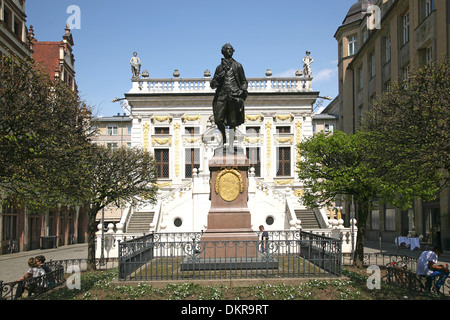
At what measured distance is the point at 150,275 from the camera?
11.1 metres

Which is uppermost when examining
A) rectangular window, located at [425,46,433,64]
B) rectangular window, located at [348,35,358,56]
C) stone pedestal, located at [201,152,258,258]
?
rectangular window, located at [348,35,358,56]

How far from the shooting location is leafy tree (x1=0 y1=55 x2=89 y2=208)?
12.2 m

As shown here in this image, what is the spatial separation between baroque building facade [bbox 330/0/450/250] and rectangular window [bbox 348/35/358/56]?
31mm

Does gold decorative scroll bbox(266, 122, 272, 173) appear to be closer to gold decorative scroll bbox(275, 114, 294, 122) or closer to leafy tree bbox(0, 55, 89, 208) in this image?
gold decorative scroll bbox(275, 114, 294, 122)

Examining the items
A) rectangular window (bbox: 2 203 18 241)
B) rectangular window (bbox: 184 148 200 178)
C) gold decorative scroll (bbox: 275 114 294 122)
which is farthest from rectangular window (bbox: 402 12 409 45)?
rectangular window (bbox: 2 203 18 241)

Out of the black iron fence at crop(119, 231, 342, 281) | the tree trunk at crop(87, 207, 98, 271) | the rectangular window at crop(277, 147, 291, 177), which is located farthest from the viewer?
the rectangular window at crop(277, 147, 291, 177)

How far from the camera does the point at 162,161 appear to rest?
3800 cm

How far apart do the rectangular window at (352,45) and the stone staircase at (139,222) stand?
2874cm

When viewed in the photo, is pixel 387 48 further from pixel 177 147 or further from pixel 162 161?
pixel 162 161

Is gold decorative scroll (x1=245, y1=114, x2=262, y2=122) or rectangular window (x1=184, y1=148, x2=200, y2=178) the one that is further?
gold decorative scroll (x1=245, y1=114, x2=262, y2=122)

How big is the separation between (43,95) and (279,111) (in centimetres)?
2696

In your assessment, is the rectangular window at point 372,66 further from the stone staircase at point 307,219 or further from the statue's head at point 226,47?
the statue's head at point 226,47
